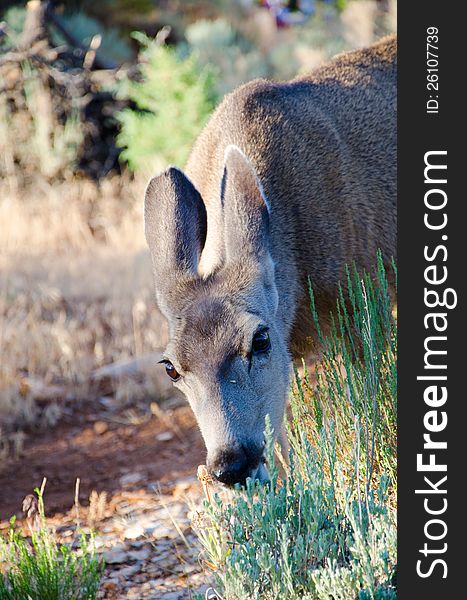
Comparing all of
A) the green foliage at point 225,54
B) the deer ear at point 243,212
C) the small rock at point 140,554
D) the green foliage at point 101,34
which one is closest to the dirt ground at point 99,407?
the small rock at point 140,554

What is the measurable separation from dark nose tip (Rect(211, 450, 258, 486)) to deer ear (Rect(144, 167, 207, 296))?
3.88ft

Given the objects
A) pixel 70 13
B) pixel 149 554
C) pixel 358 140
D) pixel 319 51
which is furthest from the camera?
pixel 70 13

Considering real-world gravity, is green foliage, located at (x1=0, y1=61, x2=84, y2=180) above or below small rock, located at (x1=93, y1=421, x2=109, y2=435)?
above

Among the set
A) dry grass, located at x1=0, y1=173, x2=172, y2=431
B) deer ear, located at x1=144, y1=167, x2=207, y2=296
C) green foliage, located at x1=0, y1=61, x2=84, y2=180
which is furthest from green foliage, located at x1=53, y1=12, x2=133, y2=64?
deer ear, located at x1=144, y1=167, x2=207, y2=296

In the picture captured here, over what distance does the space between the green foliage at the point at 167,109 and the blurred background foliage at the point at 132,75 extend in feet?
0.05

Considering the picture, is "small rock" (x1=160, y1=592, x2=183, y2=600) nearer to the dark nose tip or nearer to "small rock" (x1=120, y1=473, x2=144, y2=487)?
the dark nose tip

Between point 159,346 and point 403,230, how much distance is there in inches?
185

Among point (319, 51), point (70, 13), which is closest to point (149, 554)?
point (319, 51)

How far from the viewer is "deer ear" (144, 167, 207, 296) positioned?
200 inches

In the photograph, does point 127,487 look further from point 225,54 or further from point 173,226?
point 225,54

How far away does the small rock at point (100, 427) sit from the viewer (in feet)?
24.6

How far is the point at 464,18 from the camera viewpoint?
4230mm

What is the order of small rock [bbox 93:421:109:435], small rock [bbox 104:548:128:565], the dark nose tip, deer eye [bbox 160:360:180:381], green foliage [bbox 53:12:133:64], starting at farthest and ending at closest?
green foliage [bbox 53:12:133:64], small rock [bbox 93:421:109:435], small rock [bbox 104:548:128:565], deer eye [bbox 160:360:180:381], the dark nose tip

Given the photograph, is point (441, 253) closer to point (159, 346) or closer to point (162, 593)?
point (162, 593)
